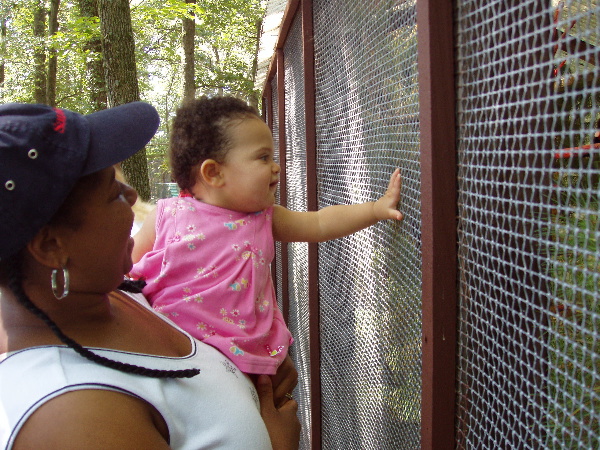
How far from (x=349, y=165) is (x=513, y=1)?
1.20m

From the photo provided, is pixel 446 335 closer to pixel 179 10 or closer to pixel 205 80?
pixel 179 10

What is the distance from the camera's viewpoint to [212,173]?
6.40ft

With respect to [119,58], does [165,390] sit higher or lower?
lower

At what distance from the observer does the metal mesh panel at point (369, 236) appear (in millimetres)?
1418

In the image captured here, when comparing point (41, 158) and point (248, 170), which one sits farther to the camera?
point (248, 170)

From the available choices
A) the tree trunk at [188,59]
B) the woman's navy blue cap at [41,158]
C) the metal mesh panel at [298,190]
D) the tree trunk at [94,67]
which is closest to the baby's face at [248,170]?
the woman's navy blue cap at [41,158]

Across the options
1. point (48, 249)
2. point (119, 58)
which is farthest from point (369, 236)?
point (119, 58)

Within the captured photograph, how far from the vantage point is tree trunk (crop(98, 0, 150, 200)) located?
5.67 meters

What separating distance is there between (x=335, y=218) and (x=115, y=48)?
15.4 ft

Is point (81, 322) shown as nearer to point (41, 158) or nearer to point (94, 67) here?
point (41, 158)

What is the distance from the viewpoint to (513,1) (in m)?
0.89

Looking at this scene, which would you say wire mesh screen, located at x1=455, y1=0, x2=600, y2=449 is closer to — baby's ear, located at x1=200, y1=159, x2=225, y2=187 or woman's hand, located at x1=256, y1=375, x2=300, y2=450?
woman's hand, located at x1=256, y1=375, x2=300, y2=450

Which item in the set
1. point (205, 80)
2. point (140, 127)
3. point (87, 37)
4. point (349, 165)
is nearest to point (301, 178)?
point (349, 165)

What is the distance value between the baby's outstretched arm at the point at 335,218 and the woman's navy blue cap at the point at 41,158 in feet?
2.32
